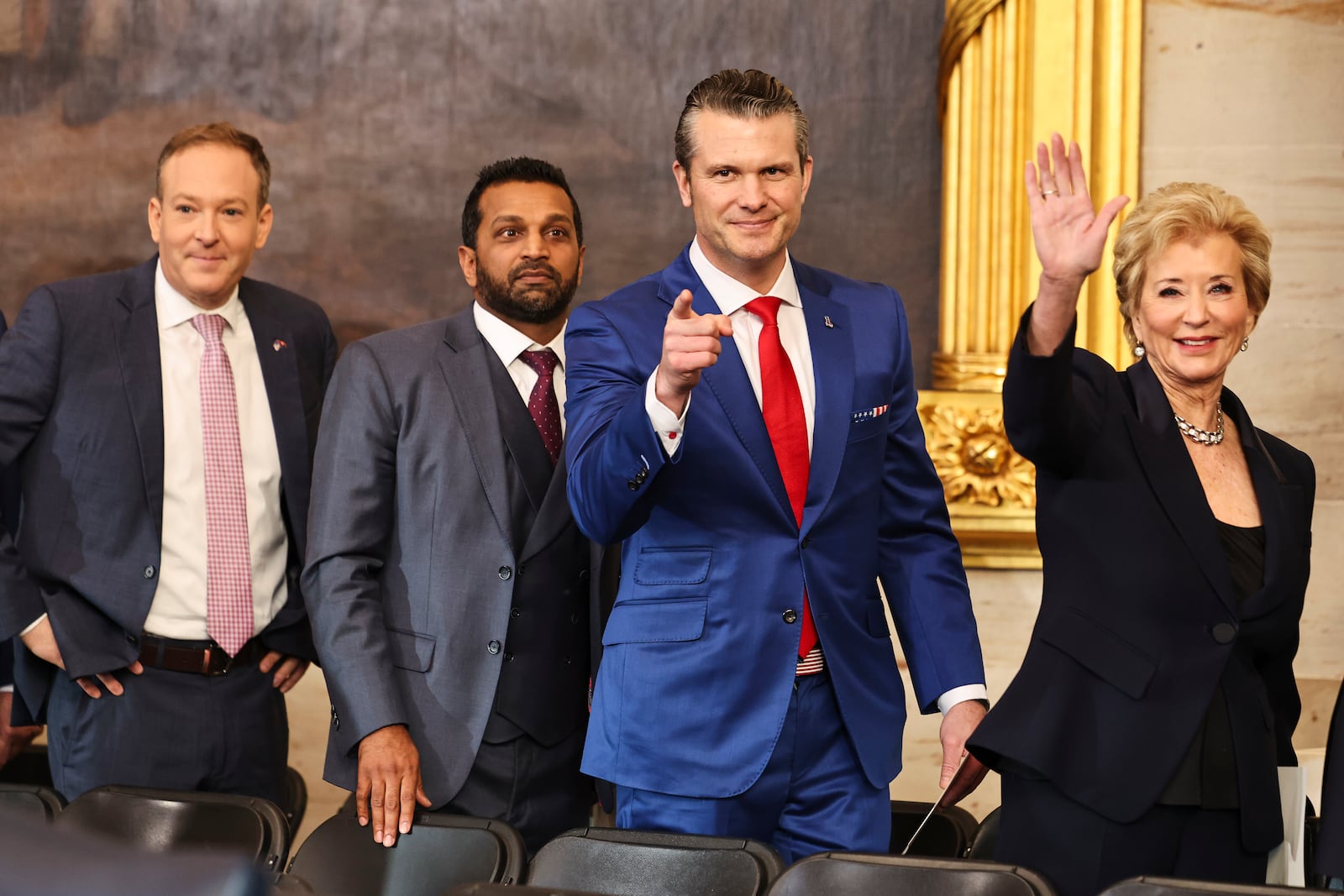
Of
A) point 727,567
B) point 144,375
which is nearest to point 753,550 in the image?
point 727,567

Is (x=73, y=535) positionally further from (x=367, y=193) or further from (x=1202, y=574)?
(x=1202, y=574)

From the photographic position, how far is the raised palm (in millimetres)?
2094

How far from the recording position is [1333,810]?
2.18 m

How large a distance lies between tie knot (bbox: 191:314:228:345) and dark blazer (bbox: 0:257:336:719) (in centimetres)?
9

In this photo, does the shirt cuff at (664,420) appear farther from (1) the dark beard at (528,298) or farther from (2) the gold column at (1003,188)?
(2) the gold column at (1003,188)

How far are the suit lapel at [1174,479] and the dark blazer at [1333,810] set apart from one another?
0.25m

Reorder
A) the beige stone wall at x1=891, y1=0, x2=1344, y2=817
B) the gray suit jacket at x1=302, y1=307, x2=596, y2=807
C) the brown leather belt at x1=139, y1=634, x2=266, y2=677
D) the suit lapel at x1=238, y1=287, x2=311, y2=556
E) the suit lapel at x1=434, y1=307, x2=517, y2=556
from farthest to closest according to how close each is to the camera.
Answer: the beige stone wall at x1=891, y1=0, x2=1344, y2=817
the suit lapel at x1=238, y1=287, x2=311, y2=556
the brown leather belt at x1=139, y1=634, x2=266, y2=677
the suit lapel at x1=434, y1=307, x2=517, y2=556
the gray suit jacket at x1=302, y1=307, x2=596, y2=807

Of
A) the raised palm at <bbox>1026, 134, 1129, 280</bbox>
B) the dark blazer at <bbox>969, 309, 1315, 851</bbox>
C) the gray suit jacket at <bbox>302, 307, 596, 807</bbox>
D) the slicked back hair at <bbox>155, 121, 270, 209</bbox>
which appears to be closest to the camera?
the raised palm at <bbox>1026, 134, 1129, 280</bbox>

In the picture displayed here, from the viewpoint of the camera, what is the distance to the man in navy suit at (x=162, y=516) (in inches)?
122

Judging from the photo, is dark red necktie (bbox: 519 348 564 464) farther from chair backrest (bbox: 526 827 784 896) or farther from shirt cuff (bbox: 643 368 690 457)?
chair backrest (bbox: 526 827 784 896)

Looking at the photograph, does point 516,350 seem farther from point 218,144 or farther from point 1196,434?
point 1196,434

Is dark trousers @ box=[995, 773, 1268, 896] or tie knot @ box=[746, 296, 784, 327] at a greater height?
tie knot @ box=[746, 296, 784, 327]

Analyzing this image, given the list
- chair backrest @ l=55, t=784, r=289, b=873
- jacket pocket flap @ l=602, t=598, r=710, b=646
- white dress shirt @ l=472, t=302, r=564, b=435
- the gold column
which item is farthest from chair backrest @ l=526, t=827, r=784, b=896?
the gold column

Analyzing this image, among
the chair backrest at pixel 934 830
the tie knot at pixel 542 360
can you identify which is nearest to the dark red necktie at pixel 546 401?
the tie knot at pixel 542 360
